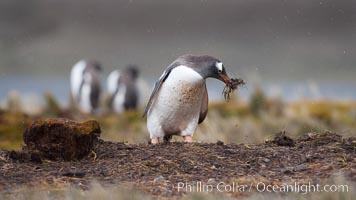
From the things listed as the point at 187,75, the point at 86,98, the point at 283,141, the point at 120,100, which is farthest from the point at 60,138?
the point at 120,100

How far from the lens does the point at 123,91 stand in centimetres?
3297

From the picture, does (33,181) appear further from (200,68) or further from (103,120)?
(103,120)

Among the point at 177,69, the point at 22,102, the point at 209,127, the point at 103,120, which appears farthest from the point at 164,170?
the point at 22,102

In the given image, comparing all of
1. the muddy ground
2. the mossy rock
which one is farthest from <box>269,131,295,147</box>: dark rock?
the mossy rock

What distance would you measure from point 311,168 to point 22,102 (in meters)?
21.6

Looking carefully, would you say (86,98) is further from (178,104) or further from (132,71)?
(178,104)

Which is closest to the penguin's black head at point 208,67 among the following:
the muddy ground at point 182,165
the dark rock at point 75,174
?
the muddy ground at point 182,165

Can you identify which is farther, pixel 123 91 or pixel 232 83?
pixel 123 91

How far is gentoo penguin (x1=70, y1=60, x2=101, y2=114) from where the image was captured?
3225 cm

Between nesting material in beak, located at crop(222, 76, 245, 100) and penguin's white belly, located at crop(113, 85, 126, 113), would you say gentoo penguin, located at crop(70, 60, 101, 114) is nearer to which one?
penguin's white belly, located at crop(113, 85, 126, 113)

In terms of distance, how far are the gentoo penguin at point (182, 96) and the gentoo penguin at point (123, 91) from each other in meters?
20.4

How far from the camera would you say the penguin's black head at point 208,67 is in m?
10.3

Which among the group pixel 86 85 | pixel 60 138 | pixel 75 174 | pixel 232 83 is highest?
pixel 86 85

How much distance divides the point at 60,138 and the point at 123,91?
78.0ft
